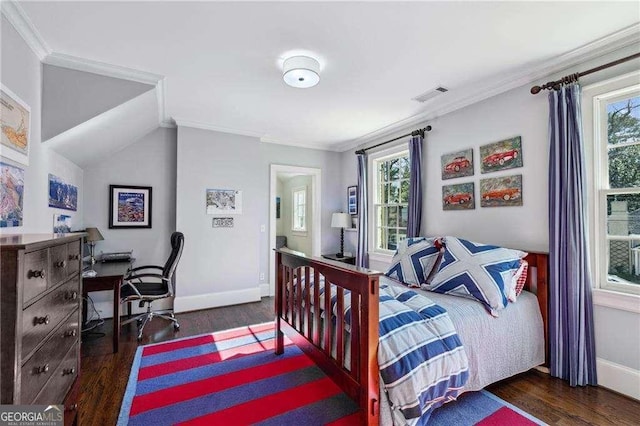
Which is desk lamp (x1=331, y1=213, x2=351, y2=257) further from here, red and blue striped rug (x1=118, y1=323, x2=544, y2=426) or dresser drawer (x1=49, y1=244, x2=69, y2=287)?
dresser drawer (x1=49, y1=244, x2=69, y2=287)

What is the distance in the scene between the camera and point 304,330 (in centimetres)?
229

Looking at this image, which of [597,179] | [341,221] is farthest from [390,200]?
[597,179]

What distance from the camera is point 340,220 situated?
4.90 meters

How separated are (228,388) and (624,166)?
3341 millimetres

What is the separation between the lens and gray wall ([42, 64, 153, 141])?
228cm

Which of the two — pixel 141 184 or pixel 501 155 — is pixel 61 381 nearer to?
pixel 141 184

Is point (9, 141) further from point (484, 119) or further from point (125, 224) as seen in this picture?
point (484, 119)

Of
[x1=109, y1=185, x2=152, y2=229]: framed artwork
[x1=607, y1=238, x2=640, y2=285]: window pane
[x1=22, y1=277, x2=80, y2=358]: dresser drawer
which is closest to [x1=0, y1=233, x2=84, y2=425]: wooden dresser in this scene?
Result: [x1=22, y1=277, x2=80, y2=358]: dresser drawer

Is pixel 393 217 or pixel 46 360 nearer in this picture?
pixel 46 360

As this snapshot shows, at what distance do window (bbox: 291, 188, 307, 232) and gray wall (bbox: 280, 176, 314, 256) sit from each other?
108 mm

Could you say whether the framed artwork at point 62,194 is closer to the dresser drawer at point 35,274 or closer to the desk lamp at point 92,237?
the desk lamp at point 92,237

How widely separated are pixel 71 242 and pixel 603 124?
356 centimetres

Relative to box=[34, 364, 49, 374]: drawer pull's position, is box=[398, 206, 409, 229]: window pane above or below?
above

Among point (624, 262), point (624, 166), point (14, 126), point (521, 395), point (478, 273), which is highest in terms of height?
point (14, 126)
